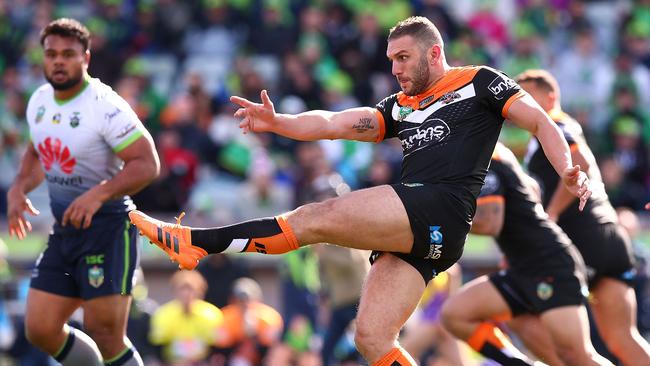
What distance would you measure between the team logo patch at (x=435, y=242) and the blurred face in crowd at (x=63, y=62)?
10.3ft

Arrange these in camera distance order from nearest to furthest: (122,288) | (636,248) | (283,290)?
(122,288), (636,248), (283,290)

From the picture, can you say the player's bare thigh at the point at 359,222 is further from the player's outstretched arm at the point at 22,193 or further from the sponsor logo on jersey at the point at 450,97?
the player's outstretched arm at the point at 22,193

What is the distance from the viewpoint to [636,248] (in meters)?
14.6

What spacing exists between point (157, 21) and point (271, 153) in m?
3.92

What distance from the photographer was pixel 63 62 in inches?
363

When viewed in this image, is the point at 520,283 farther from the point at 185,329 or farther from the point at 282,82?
the point at 282,82

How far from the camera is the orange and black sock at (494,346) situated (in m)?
9.91

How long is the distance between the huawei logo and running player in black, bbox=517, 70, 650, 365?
3.84 m

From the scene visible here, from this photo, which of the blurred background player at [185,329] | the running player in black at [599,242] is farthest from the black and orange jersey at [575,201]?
the blurred background player at [185,329]

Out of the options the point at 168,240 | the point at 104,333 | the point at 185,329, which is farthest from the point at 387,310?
the point at 185,329

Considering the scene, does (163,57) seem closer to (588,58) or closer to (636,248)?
(588,58)

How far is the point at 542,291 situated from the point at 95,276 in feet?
11.7

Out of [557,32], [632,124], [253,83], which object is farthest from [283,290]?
[557,32]

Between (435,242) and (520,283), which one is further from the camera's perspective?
(520,283)
